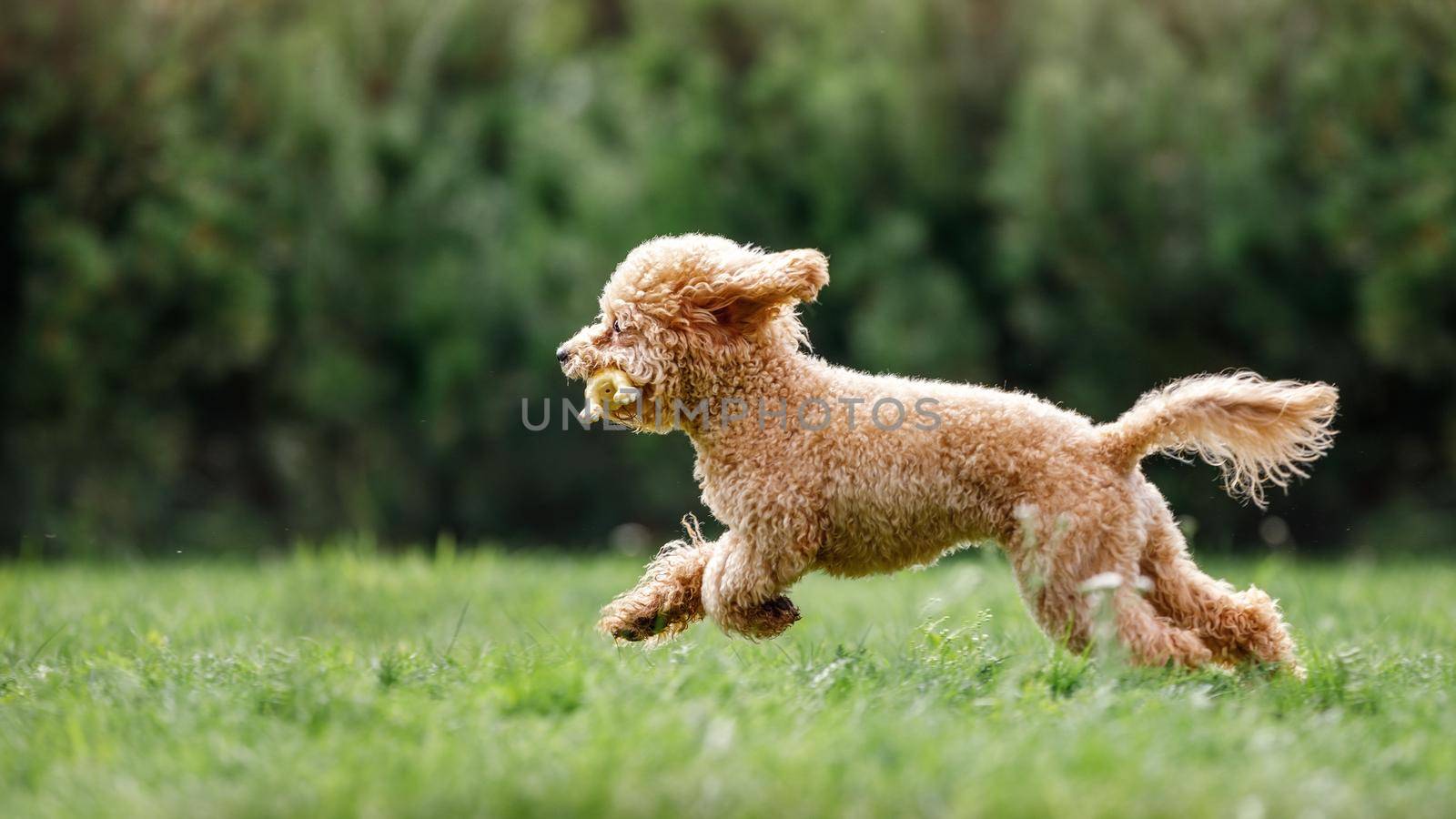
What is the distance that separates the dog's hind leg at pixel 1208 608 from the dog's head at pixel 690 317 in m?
1.15

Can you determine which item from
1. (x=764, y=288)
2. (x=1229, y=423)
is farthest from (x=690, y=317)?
(x=1229, y=423)

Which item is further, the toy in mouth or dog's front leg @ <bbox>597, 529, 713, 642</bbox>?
dog's front leg @ <bbox>597, 529, 713, 642</bbox>

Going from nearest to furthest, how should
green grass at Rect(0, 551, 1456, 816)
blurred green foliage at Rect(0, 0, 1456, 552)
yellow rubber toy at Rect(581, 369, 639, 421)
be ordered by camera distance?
green grass at Rect(0, 551, 1456, 816), yellow rubber toy at Rect(581, 369, 639, 421), blurred green foliage at Rect(0, 0, 1456, 552)

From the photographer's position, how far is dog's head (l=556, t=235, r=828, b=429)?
3.73 metres

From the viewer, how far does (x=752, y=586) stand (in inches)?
141

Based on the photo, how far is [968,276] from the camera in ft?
35.3

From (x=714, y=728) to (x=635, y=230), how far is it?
8.18 m

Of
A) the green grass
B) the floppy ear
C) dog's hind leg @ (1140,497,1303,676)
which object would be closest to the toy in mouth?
the floppy ear

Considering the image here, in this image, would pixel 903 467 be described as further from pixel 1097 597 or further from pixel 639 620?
pixel 639 620

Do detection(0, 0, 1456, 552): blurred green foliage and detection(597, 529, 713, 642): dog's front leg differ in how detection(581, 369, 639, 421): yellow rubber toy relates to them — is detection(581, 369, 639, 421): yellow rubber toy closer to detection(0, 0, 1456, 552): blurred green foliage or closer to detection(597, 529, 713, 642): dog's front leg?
detection(597, 529, 713, 642): dog's front leg

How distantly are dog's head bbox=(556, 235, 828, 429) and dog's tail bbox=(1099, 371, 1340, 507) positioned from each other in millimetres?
918

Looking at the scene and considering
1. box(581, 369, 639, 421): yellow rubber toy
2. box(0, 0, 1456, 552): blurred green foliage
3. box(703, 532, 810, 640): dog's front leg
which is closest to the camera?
box(703, 532, 810, 640): dog's front leg

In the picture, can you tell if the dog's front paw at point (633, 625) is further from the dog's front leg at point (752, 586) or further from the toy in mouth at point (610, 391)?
the toy in mouth at point (610, 391)

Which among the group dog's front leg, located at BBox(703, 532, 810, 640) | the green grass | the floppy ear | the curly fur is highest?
the floppy ear
